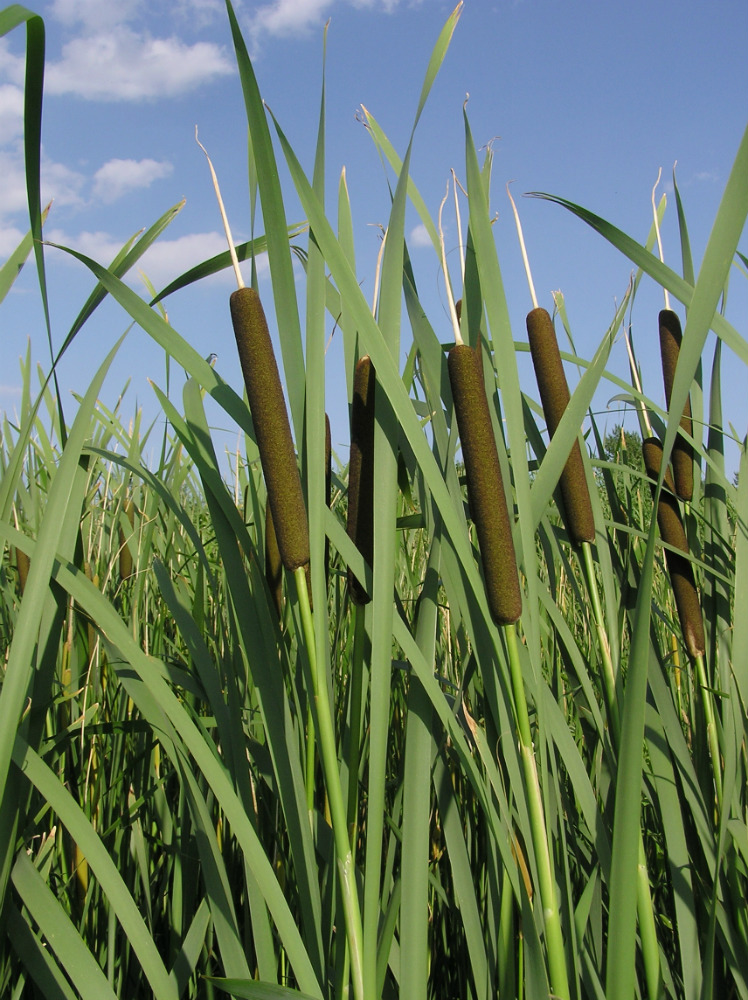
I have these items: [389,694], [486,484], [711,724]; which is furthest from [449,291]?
[711,724]

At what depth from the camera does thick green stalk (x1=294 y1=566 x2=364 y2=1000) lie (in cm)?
82

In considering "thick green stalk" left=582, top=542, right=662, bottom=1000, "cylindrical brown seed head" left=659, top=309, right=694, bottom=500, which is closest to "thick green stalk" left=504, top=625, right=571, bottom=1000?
"thick green stalk" left=582, top=542, right=662, bottom=1000

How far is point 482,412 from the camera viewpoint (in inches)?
33.9

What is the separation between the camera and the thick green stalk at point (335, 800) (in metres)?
0.82

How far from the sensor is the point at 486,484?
0.87 m

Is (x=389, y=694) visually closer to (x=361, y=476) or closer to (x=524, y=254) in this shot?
(x=361, y=476)

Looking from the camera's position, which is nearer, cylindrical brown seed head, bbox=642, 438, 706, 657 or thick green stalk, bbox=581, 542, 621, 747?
thick green stalk, bbox=581, 542, 621, 747

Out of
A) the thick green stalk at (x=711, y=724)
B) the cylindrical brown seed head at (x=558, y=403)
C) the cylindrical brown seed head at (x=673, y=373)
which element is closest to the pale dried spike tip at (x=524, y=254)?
the cylindrical brown seed head at (x=558, y=403)

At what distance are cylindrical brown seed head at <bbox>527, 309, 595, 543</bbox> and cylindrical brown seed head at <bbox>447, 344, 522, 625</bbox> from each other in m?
0.25

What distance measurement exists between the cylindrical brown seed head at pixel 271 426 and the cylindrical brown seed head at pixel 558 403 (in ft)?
1.40

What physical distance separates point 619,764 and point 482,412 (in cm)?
43

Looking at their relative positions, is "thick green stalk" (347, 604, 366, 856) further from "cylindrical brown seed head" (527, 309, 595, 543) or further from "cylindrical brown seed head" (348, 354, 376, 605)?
"cylindrical brown seed head" (527, 309, 595, 543)

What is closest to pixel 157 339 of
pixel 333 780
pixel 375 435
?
pixel 375 435

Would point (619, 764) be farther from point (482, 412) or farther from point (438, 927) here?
point (438, 927)
